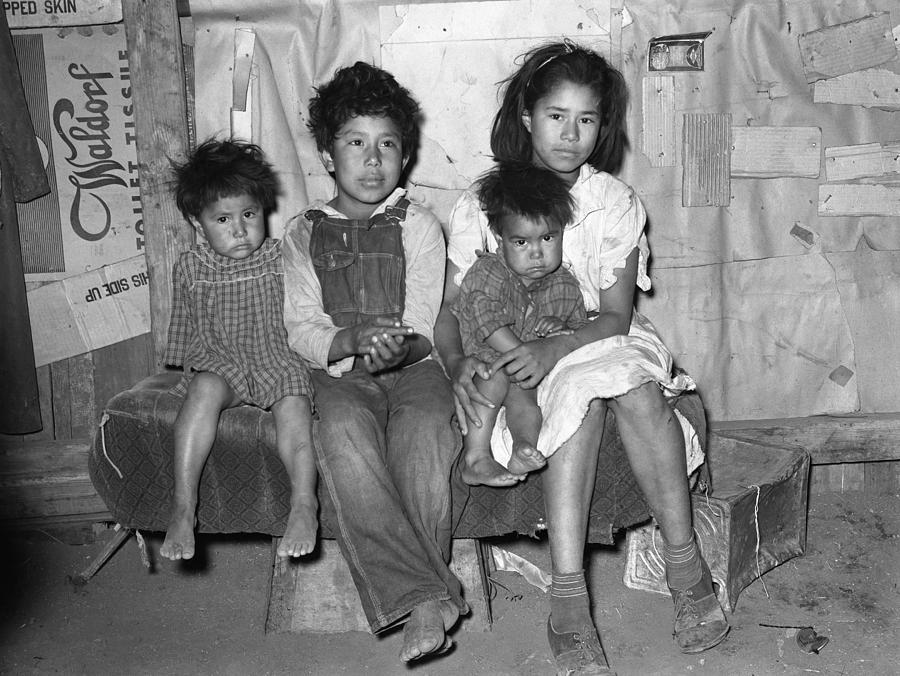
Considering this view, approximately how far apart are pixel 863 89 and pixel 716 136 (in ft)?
1.99

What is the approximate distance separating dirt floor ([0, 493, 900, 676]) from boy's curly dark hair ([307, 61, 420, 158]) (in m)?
1.61

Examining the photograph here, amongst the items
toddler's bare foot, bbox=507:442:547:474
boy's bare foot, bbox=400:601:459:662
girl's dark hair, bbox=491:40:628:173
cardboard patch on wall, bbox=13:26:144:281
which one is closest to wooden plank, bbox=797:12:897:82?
girl's dark hair, bbox=491:40:628:173

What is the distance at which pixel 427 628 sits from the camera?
2594 millimetres

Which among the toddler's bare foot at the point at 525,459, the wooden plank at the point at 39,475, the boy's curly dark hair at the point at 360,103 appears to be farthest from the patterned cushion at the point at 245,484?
the boy's curly dark hair at the point at 360,103

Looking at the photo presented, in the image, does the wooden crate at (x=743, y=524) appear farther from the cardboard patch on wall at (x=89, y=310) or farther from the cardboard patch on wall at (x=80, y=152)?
the cardboard patch on wall at (x=80, y=152)

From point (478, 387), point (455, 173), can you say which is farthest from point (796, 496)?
point (455, 173)

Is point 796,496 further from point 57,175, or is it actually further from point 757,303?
point 57,175

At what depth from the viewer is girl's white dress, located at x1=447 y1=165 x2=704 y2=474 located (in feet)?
8.82

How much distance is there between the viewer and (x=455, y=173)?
3.72m

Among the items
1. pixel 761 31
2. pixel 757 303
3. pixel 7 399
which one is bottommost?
pixel 7 399

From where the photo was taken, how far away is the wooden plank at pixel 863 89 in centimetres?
372

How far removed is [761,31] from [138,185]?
249cm

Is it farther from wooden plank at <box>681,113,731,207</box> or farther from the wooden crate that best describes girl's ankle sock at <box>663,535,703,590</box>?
wooden plank at <box>681,113,731,207</box>

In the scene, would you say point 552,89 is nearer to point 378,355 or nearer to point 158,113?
point 378,355
